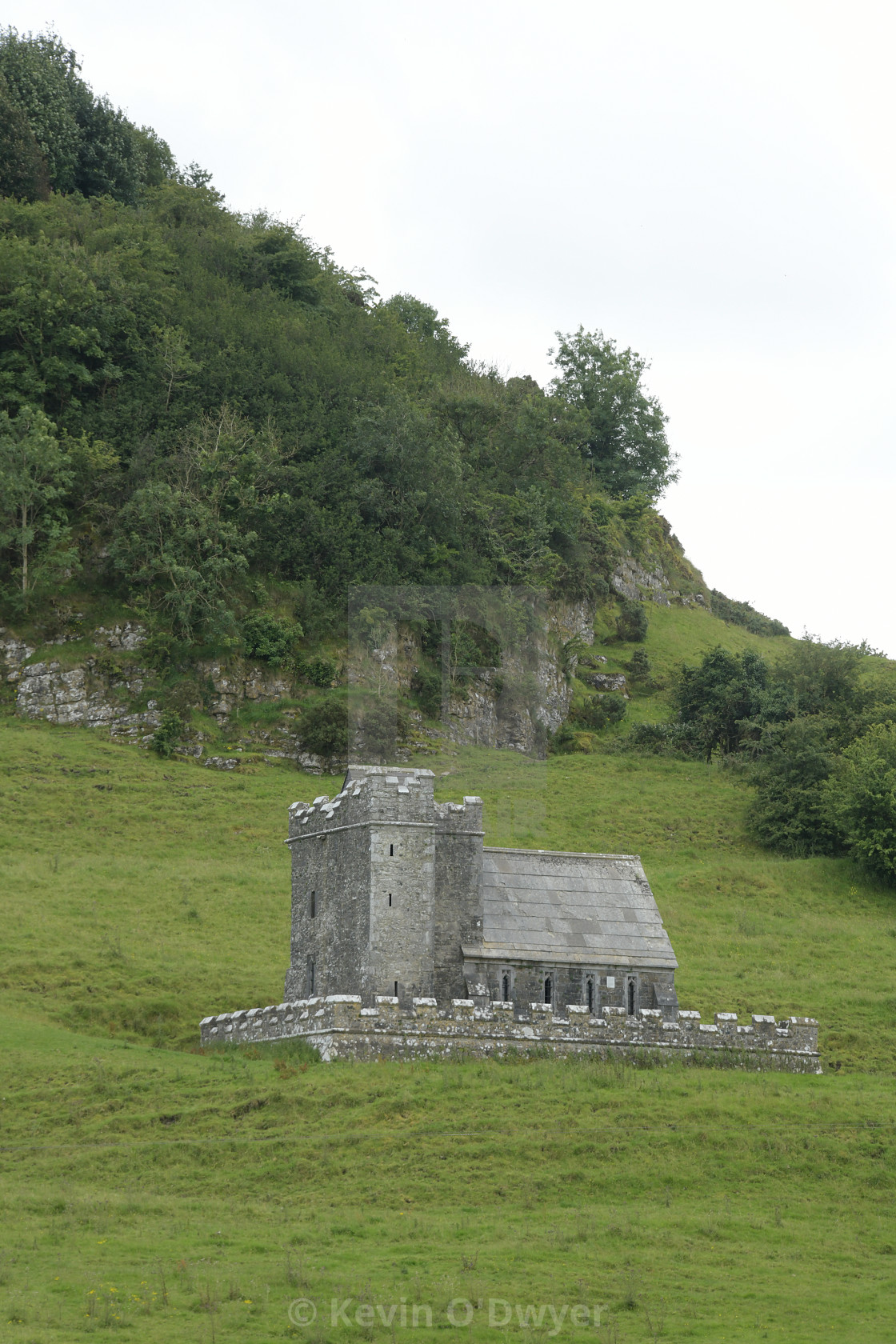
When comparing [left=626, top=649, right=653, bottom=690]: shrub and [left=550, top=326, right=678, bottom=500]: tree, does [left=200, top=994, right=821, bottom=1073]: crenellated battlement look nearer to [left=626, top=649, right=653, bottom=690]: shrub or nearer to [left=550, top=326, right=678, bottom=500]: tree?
[left=626, top=649, right=653, bottom=690]: shrub

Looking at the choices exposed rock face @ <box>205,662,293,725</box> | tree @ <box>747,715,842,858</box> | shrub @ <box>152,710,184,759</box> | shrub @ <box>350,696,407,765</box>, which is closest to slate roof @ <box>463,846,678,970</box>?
tree @ <box>747,715,842,858</box>

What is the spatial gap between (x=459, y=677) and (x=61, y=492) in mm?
20378

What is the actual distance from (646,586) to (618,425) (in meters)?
13.7

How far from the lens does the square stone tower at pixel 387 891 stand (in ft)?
114

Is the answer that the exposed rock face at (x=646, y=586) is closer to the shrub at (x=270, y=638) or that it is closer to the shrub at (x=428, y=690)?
the shrub at (x=428, y=690)

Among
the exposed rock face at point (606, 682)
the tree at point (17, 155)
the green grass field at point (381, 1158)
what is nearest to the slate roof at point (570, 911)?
the green grass field at point (381, 1158)

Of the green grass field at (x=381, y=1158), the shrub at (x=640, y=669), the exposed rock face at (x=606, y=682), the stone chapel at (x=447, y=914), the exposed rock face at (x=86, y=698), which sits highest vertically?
the shrub at (x=640, y=669)

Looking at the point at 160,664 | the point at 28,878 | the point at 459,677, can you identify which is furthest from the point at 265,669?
the point at 28,878

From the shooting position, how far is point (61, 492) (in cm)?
6656

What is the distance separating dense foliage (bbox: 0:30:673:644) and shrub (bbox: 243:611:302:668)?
1.30 meters

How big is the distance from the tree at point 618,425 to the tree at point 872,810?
50.9 metres

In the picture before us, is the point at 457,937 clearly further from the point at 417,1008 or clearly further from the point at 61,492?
the point at 61,492

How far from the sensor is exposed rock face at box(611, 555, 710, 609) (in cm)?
9819

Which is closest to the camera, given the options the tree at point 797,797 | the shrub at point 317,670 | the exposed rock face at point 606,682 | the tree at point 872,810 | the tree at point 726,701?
the tree at point 872,810
